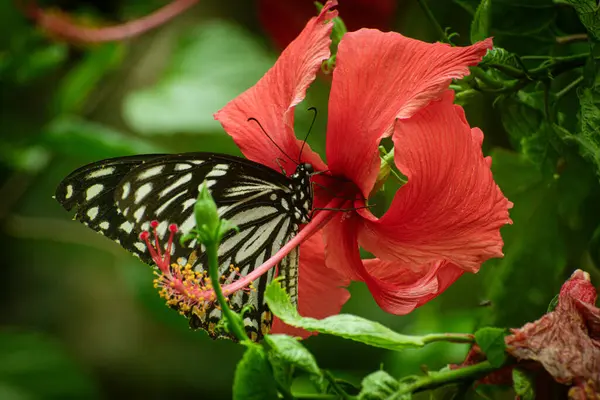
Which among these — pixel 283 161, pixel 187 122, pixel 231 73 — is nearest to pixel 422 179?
pixel 283 161

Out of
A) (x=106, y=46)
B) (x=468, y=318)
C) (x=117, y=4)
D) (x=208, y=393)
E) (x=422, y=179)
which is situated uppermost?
(x=117, y=4)

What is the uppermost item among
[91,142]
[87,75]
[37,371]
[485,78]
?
[87,75]

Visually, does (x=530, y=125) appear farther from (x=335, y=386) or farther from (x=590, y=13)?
(x=335, y=386)

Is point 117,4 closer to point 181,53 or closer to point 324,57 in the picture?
point 181,53

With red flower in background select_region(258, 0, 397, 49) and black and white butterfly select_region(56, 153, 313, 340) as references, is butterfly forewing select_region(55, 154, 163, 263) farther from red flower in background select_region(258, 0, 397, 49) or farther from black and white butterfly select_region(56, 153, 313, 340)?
red flower in background select_region(258, 0, 397, 49)

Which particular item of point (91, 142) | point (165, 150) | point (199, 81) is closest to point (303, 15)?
point (199, 81)

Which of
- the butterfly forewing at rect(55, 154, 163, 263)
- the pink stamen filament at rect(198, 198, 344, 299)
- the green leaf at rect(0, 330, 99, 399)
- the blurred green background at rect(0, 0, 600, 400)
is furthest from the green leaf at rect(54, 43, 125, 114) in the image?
the pink stamen filament at rect(198, 198, 344, 299)

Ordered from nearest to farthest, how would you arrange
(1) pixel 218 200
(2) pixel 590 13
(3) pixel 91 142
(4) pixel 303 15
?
(2) pixel 590 13, (1) pixel 218 200, (3) pixel 91 142, (4) pixel 303 15

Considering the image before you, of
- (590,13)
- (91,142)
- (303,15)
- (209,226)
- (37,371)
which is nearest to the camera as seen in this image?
(209,226)
